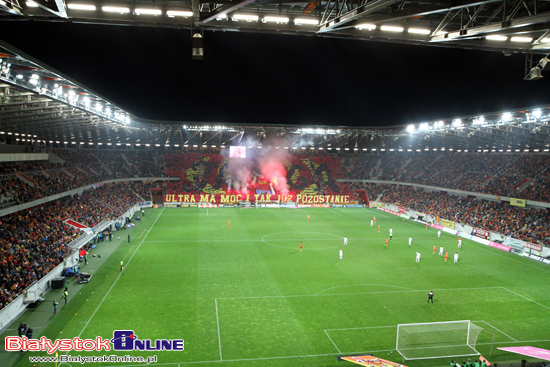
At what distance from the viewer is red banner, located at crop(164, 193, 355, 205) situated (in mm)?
61562

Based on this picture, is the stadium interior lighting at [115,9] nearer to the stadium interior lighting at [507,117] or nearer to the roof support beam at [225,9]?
the roof support beam at [225,9]

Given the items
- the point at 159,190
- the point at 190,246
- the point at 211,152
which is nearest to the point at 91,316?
the point at 190,246

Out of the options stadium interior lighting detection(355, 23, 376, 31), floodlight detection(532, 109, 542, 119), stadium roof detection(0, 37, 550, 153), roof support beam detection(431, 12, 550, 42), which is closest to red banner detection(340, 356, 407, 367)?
roof support beam detection(431, 12, 550, 42)

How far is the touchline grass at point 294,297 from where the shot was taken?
17562mm

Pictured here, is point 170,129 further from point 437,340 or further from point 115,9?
point 115,9

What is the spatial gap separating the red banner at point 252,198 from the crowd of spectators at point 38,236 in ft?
54.2

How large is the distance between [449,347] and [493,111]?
27.4m

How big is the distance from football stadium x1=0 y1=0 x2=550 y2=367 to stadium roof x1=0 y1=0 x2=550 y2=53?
1.7 inches

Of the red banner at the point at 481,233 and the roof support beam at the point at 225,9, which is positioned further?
the red banner at the point at 481,233

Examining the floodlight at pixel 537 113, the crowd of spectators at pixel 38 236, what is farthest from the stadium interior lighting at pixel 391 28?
the floodlight at pixel 537 113

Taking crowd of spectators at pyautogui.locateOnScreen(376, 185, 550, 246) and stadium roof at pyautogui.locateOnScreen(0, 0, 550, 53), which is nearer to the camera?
stadium roof at pyautogui.locateOnScreen(0, 0, 550, 53)

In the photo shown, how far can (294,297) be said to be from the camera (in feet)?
76.1

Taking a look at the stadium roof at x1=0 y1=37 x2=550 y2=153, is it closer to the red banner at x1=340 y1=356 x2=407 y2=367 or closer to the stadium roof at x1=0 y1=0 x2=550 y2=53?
the stadium roof at x1=0 y1=0 x2=550 y2=53

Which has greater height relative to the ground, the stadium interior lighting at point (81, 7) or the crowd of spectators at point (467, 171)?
the stadium interior lighting at point (81, 7)
